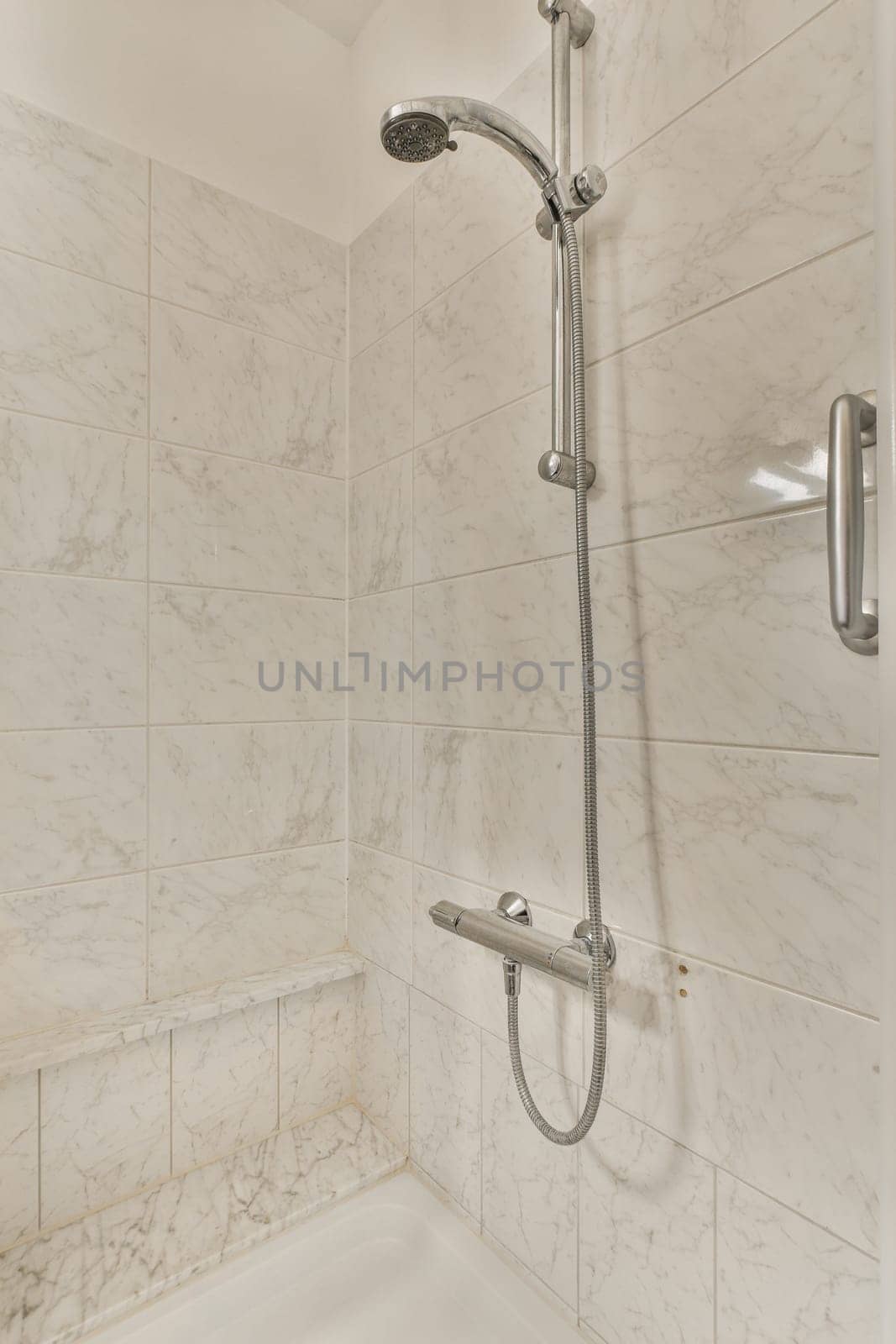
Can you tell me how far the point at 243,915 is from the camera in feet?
4.67

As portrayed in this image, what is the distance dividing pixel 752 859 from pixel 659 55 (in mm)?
972

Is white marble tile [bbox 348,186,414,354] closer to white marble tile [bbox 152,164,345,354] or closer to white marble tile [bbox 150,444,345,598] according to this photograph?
white marble tile [bbox 152,164,345,354]

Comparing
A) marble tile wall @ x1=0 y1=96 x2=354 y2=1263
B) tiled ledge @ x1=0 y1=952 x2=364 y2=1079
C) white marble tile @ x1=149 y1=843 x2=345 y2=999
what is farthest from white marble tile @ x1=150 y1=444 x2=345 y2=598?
tiled ledge @ x1=0 y1=952 x2=364 y2=1079

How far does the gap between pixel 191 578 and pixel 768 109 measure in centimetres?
111

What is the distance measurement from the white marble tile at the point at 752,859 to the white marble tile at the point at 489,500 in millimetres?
360

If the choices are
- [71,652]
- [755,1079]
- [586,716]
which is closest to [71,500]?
[71,652]

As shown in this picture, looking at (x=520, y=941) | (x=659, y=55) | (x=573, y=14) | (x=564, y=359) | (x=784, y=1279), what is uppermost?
(x=573, y=14)

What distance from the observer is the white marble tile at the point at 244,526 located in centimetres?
133

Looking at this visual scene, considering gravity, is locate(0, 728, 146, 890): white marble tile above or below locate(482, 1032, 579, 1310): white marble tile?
above

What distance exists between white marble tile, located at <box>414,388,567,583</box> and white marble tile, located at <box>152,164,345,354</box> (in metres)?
0.46

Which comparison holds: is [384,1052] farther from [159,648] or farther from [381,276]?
[381,276]

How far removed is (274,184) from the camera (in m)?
1.48

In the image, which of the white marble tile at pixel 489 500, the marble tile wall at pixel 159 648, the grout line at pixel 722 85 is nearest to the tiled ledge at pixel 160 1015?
the marble tile wall at pixel 159 648

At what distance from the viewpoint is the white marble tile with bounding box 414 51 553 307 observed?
1.08m
